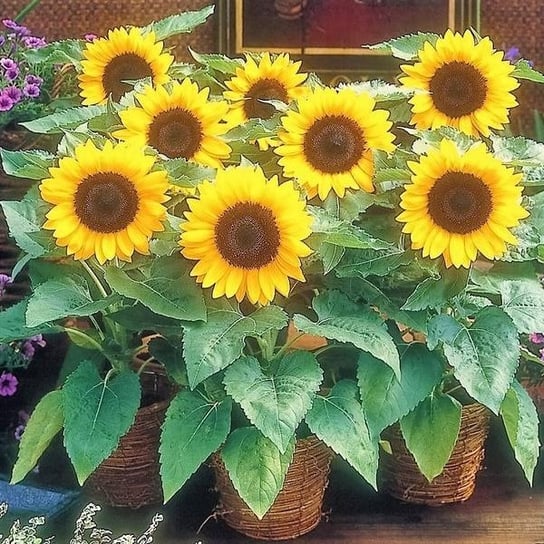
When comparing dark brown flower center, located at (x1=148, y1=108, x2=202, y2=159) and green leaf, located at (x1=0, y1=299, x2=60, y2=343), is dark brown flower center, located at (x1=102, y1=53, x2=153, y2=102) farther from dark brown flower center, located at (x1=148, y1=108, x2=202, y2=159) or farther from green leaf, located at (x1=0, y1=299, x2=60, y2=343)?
green leaf, located at (x1=0, y1=299, x2=60, y2=343)

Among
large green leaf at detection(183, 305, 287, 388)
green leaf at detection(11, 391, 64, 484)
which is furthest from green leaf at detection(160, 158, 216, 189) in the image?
green leaf at detection(11, 391, 64, 484)

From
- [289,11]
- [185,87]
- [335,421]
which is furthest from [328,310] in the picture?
[289,11]

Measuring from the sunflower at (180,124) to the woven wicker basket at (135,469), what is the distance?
0.21 meters

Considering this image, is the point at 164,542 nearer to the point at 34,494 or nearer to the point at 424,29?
the point at 34,494

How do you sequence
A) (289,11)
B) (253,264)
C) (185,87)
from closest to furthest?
(253,264) < (185,87) < (289,11)

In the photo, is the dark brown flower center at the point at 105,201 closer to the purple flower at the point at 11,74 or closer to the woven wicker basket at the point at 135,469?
the woven wicker basket at the point at 135,469

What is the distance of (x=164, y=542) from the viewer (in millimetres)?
900

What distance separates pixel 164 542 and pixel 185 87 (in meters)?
0.39

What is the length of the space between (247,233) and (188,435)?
0.16 meters

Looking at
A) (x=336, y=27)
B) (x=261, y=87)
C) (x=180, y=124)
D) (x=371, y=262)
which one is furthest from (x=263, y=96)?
(x=336, y=27)

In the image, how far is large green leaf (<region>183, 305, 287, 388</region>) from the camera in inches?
29.6

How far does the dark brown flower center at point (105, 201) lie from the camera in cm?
76

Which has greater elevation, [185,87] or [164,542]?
[185,87]

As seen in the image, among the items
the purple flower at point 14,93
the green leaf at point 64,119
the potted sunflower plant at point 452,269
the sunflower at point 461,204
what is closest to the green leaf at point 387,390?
the potted sunflower plant at point 452,269
